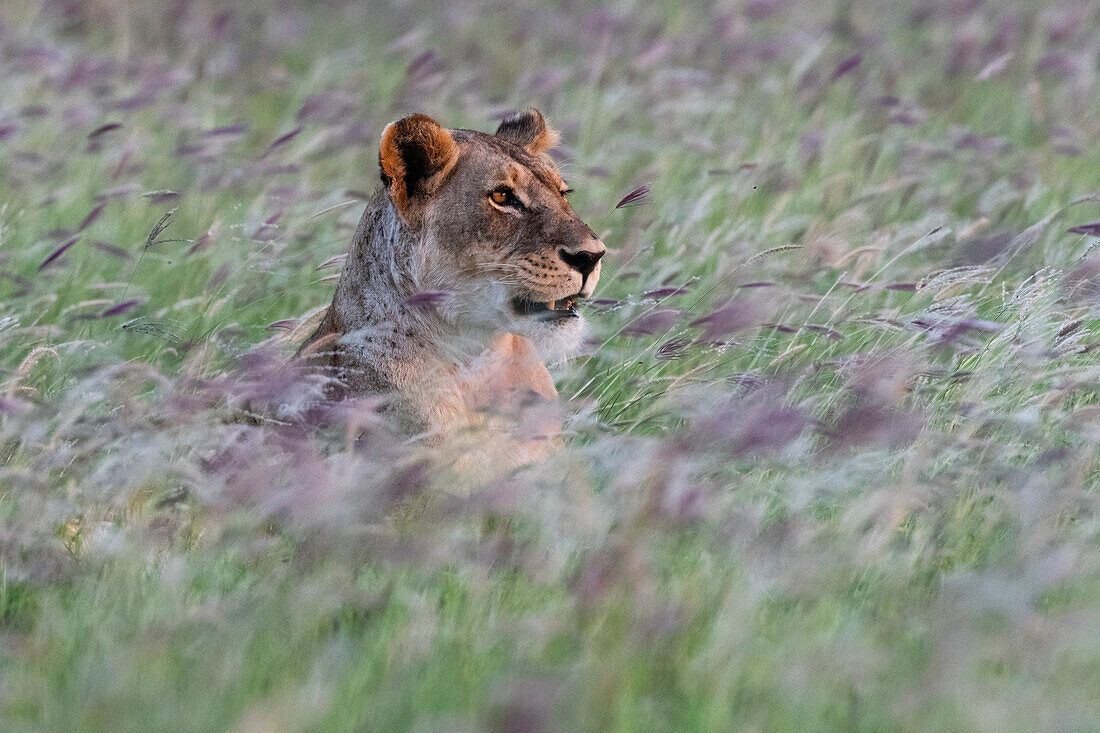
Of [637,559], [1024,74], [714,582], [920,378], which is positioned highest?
[637,559]

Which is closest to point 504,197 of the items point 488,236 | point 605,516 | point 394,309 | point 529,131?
point 488,236

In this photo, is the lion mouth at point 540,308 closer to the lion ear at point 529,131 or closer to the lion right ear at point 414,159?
the lion right ear at point 414,159

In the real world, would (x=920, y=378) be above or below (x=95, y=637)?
below

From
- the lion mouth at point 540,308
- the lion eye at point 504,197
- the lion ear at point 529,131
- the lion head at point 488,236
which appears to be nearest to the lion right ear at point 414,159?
the lion head at point 488,236

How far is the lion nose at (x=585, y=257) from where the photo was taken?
4.37 meters

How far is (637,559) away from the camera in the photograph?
284 centimetres

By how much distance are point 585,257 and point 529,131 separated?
1.01m

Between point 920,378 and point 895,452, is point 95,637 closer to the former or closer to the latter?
point 895,452

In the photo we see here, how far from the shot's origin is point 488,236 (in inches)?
178

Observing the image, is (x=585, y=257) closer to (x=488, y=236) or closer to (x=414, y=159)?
(x=488, y=236)

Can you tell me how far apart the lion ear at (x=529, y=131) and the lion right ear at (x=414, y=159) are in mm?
654

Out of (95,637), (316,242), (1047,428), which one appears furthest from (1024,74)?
(95,637)

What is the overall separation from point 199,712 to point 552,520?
0.98m

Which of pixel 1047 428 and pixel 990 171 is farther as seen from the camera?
pixel 990 171
